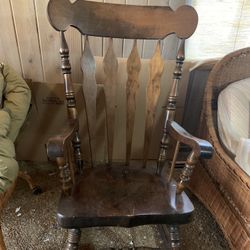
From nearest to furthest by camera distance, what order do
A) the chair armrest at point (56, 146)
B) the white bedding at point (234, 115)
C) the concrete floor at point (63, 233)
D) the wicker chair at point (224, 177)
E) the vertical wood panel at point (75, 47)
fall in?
1. the chair armrest at point (56, 146)
2. the wicker chair at point (224, 177)
3. the white bedding at point (234, 115)
4. the concrete floor at point (63, 233)
5. the vertical wood panel at point (75, 47)

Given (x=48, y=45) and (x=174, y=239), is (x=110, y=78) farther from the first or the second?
(x=174, y=239)

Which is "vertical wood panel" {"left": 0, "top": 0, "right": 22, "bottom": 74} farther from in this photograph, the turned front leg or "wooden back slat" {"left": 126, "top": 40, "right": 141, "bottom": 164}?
the turned front leg

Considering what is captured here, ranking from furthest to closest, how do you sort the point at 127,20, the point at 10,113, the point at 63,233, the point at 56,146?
the point at 63,233
the point at 10,113
the point at 127,20
the point at 56,146

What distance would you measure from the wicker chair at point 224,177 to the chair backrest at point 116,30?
0.21m

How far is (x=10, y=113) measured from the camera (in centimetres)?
102

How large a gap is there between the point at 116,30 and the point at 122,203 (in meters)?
0.64

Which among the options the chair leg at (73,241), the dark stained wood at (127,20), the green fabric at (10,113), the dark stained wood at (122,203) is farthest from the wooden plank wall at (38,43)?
the chair leg at (73,241)

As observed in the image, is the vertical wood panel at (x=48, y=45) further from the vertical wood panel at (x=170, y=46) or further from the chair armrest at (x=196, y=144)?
the chair armrest at (x=196, y=144)

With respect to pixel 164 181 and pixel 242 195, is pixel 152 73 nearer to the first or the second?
pixel 164 181

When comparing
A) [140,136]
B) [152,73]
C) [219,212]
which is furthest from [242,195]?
[140,136]

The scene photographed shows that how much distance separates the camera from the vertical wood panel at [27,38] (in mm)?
1132

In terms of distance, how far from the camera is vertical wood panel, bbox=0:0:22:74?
1130 millimetres

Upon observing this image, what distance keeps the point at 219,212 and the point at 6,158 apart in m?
0.90

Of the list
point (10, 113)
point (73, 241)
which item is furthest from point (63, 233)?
point (10, 113)
